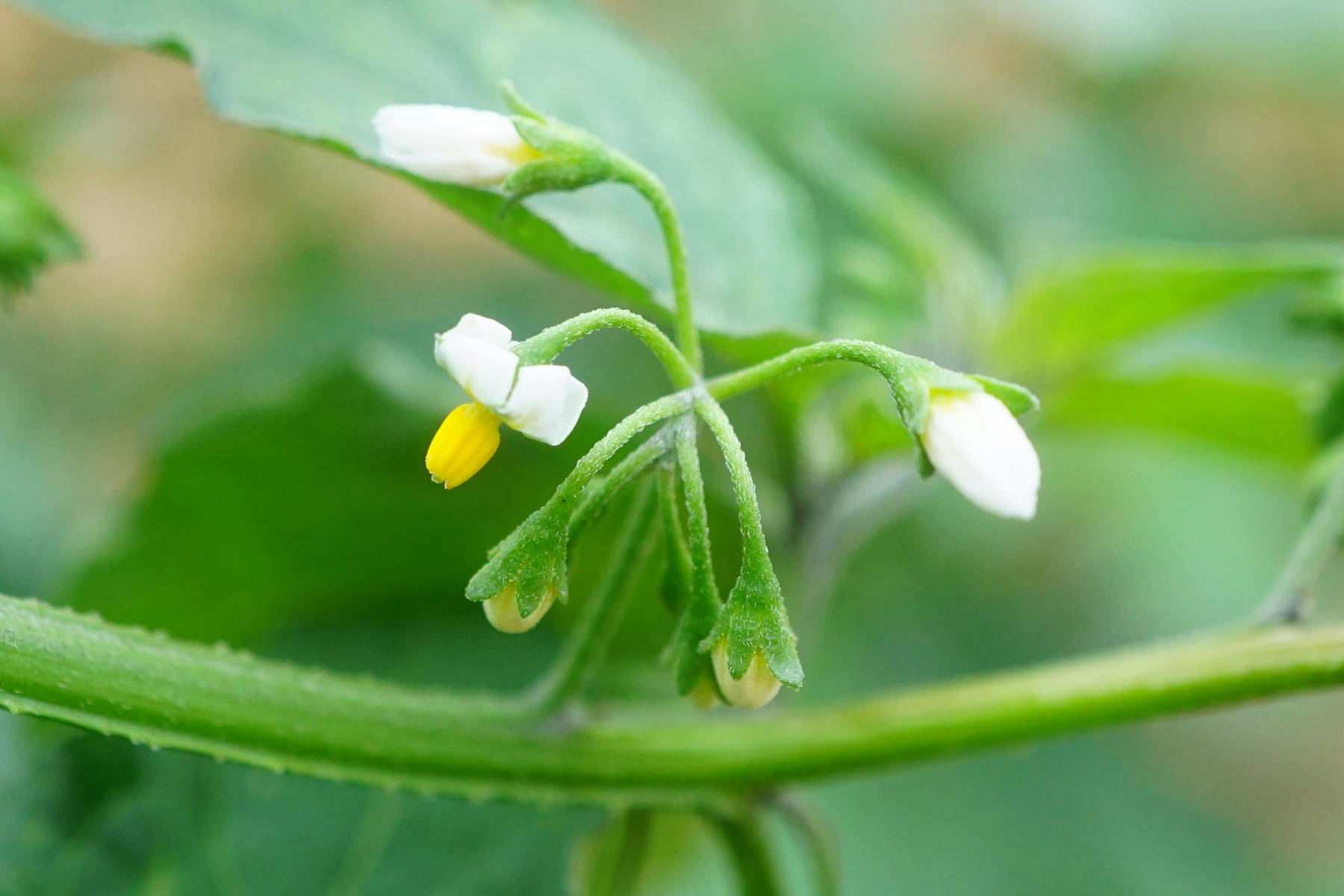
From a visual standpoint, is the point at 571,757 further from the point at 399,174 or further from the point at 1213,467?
the point at 1213,467

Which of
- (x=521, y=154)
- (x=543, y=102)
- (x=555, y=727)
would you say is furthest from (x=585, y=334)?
(x=543, y=102)

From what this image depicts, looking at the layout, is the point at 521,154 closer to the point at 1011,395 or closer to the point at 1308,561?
the point at 1011,395

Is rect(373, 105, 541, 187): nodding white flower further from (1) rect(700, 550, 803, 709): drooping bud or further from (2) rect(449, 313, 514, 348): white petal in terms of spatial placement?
(1) rect(700, 550, 803, 709): drooping bud

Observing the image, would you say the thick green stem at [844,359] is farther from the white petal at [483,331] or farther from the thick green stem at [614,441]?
the white petal at [483,331]

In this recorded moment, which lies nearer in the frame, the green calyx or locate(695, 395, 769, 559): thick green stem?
locate(695, 395, 769, 559): thick green stem

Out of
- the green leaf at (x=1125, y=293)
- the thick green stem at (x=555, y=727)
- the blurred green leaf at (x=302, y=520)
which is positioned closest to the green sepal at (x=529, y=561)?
the thick green stem at (x=555, y=727)

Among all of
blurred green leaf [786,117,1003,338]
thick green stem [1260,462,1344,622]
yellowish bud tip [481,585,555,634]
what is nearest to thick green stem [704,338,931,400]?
yellowish bud tip [481,585,555,634]
